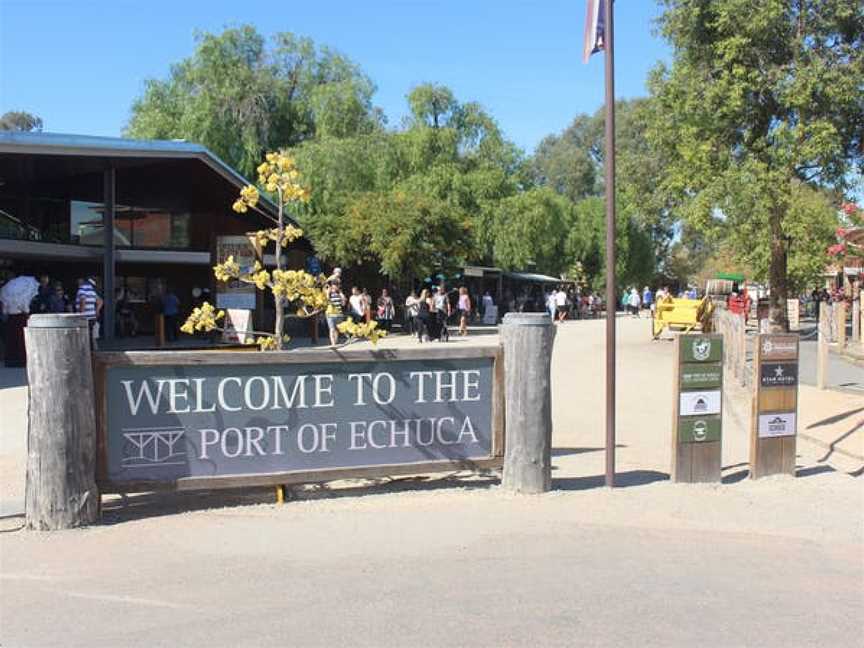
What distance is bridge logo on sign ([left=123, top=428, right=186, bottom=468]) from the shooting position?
6.10 metres

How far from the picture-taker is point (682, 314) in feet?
83.3

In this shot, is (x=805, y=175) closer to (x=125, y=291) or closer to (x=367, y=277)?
(x=367, y=277)

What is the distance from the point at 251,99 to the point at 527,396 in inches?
1237

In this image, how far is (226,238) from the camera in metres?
23.7

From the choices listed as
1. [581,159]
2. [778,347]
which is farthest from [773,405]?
[581,159]

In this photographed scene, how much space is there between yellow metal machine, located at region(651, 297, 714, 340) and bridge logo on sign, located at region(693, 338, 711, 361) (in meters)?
17.6

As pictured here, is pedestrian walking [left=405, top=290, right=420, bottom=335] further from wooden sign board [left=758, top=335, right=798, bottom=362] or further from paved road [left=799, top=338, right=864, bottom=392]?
wooden sign board [left=758, top=335, right=798, bottom=362]

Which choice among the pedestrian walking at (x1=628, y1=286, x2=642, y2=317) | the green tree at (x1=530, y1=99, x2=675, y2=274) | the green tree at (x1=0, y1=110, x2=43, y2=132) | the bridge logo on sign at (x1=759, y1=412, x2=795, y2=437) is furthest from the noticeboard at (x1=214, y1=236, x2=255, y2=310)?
the green tree at (x1=0, y1=110, x2=43, y2=132)

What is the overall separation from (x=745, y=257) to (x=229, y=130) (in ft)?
68.0

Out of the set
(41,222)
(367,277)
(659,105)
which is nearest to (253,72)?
(367,277)

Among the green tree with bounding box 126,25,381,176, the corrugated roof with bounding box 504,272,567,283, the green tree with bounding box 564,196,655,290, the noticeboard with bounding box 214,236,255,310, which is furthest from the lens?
the green tree with bounding box 564,196,655,290

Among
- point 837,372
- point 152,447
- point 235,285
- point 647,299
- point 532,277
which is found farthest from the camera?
point 647,299

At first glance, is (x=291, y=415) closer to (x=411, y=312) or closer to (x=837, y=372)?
(x=837, y=372)

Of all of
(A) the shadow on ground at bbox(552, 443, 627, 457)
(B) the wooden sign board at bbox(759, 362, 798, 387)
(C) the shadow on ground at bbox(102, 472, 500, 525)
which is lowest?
(A) the shadow on ground at bbox(552, 443, 627, 457)
